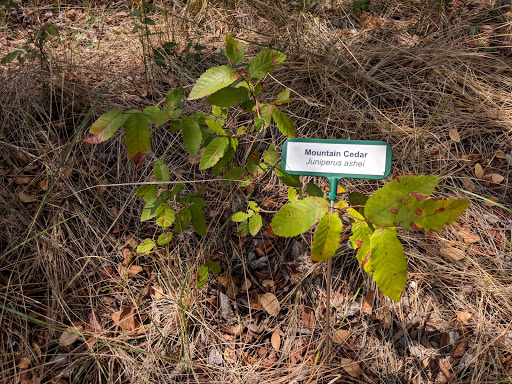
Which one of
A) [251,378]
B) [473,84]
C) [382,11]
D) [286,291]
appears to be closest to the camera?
[251,378]

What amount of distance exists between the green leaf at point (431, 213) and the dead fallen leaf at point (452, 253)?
0.93 m

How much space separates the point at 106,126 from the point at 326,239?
73cm

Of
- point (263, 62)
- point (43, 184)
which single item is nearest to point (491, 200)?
point (263, 62)

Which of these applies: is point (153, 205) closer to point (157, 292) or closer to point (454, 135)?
point (157, 292)

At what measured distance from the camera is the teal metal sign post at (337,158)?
1.25m

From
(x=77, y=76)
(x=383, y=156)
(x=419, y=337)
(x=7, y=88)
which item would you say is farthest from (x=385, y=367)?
(x=7, y=88)

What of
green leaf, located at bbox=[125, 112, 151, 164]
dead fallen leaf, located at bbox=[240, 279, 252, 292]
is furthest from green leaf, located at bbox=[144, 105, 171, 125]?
dead fallen leaf, located at bbox=[240, 279, 252, 292]

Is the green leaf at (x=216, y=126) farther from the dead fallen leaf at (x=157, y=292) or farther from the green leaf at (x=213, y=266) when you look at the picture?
the dead fallen leaf at (x=157, y=292)

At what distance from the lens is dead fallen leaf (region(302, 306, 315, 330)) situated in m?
1.63

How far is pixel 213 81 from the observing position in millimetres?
1185

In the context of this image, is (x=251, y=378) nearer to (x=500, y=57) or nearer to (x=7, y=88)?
(x=7, y=88)

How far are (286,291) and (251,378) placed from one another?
39cm

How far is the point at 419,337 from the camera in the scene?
1583mm

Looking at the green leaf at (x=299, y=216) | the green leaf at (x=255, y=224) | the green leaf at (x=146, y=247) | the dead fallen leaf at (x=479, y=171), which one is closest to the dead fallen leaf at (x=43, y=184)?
the green leaf at (x=146, y=247)
